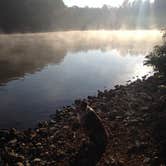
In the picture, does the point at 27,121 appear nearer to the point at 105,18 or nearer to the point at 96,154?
the point at 96,154

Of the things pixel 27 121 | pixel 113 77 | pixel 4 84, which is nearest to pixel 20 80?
pixel 4 84

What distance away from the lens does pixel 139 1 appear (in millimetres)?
98375

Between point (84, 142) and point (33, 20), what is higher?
point (33, 20)

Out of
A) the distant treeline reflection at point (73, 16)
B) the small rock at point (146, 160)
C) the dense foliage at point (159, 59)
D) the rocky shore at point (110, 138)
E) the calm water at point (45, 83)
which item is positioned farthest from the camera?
the distant treeline reflection at point (73, 16)

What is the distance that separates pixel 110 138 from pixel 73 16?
79.2 m

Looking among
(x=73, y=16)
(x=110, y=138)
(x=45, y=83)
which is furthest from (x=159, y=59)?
(x=73, y=16)

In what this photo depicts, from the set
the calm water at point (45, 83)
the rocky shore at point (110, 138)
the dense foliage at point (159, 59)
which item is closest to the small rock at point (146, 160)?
the rocky shore at point (110, 138)

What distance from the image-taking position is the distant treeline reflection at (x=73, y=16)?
6456 cm

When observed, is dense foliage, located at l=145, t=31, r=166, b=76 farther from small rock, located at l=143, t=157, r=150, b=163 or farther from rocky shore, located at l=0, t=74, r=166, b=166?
small rock, located at l=143, t=157, r=150, b=163

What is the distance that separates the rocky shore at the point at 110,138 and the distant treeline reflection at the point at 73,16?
49.8m

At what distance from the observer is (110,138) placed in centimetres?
988

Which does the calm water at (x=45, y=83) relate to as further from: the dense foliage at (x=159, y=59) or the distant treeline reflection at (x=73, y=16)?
the distant treeline reflection at (x=73, y=16)

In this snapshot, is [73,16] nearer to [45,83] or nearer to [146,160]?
[45,83]

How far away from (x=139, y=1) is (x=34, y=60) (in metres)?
75.0
